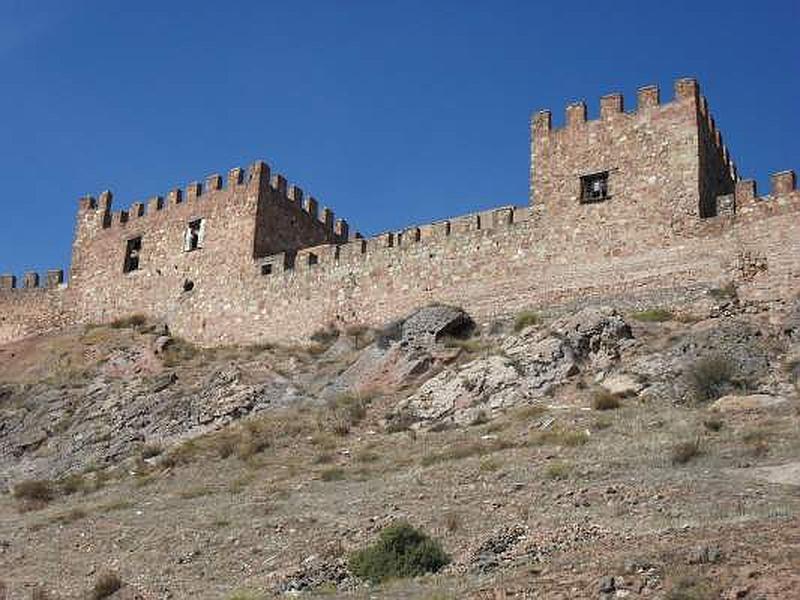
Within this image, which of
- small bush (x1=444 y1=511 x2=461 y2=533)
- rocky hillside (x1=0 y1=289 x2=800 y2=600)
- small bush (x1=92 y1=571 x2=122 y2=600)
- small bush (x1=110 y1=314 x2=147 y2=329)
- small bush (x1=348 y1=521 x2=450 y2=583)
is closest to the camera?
rocky hillside (x1=0 y1=289 x2=800 y2=600)

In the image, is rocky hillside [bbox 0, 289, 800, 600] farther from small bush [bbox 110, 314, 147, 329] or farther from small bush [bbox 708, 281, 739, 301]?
small bush [bbox 110, 314, 147, 329]

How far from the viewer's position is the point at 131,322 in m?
38.7

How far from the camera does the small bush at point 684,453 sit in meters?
17.5

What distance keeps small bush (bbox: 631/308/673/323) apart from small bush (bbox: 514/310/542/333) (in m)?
2.68

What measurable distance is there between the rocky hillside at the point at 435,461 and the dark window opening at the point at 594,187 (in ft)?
11.5

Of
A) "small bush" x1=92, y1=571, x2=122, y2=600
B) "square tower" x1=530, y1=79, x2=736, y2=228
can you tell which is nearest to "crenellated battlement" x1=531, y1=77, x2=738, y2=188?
"square tower" x1=530, y1=79, x2=736, y2=228

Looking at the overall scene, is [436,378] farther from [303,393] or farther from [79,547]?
[79,547]

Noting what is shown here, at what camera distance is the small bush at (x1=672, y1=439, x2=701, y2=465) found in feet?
57.5

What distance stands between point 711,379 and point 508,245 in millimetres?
9247

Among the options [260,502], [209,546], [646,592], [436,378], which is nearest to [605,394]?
[436,378]

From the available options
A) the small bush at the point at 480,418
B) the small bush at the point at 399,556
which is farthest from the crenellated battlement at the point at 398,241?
the small bush at the point at 399,556

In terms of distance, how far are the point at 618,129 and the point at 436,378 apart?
8449 mm

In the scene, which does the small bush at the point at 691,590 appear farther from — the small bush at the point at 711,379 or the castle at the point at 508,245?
the castle at the point at 508,245

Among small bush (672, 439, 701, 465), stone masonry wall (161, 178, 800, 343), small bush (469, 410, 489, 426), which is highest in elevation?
stone masonry wall (161, 178, 800, 343)
